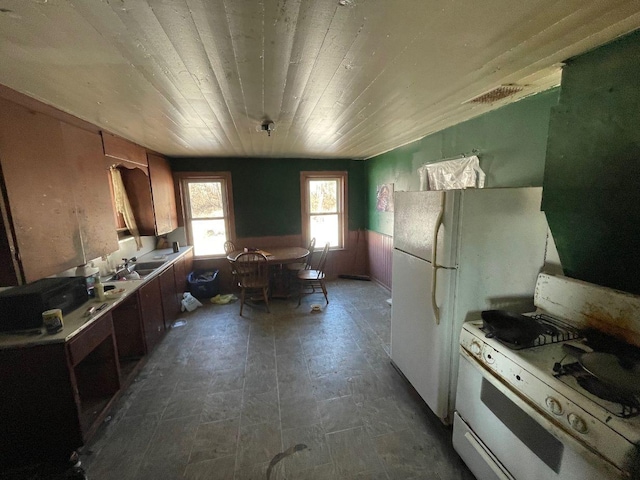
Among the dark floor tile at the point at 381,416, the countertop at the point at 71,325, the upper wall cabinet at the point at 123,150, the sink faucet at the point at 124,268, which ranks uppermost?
the upper wall cabinet at the point at 123,150

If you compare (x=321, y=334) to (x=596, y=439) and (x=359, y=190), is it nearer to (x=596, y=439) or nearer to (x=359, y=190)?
(x=596, y=439)

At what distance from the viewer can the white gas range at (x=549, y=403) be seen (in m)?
0.90

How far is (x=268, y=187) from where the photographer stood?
4715 mm

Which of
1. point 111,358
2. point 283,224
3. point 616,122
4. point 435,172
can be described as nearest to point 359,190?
point 283,224

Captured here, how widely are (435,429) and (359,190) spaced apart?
3.97 meters

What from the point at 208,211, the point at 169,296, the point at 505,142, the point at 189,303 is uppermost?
the point at 505,142

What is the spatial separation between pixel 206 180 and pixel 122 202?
4.79ft

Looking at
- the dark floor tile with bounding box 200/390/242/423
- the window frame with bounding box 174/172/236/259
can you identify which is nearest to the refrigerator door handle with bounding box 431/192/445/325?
the dark floor tile with bounding box 200/390/242/423

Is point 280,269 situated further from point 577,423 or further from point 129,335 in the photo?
point 577,423

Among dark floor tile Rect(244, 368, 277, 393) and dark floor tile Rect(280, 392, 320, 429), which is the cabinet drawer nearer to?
dark floor tile Rect(244, 368, 277, 393)

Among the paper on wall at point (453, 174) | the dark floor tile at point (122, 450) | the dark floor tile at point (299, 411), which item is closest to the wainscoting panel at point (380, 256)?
the paper on wall at point (453, 174)

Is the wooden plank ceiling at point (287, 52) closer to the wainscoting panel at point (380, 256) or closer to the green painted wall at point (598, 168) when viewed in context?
the green painted wall at point (598, 168)

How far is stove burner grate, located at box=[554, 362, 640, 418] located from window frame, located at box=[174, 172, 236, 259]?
176 inches

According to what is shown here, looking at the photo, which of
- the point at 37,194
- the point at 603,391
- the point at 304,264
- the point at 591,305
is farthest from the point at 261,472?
the point at 304,264
